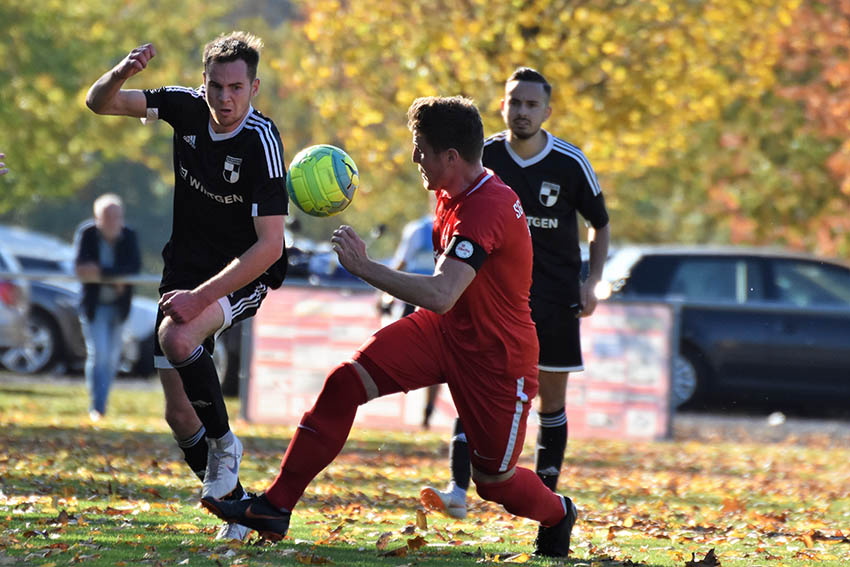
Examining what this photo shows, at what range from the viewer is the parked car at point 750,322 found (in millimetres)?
16188

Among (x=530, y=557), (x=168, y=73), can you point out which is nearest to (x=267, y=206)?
(x=530, y=557)

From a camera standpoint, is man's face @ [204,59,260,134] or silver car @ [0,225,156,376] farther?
silver car @ [0,225,156,376]

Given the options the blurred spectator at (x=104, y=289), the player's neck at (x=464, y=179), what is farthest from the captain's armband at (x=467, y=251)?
the blurred spectator at (x=104, y=289)

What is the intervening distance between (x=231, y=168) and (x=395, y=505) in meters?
2.96

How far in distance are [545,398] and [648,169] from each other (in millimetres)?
23821

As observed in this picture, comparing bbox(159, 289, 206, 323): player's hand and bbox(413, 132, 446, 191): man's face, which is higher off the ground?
bbox(413, 132, 446, 191): man's face

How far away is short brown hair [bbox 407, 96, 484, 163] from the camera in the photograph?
584 centimetres

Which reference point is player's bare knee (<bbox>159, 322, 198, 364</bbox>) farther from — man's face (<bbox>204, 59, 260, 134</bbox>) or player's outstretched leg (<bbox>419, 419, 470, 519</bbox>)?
player's outstretched leg (<bbox>419, 419, 470, 519</bbox>)

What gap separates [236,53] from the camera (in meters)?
6.38

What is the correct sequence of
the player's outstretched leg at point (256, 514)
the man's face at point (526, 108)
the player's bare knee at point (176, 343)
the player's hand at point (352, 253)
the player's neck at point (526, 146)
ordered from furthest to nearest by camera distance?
the player's neck at point (526, 146), the man's face at point (526, 108), the player's bare knee at point (176, 343), the player's outstretched leg at point (256, 514), the player's hand at point (352, 253)

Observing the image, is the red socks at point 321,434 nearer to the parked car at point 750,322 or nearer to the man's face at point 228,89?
the man's face at point 228,89

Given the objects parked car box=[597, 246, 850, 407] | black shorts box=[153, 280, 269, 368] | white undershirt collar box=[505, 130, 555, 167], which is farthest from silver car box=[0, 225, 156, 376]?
black shorts box=[153, 280, 269, 368]

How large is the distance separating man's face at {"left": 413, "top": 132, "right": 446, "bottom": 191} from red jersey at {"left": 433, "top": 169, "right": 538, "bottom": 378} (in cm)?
12

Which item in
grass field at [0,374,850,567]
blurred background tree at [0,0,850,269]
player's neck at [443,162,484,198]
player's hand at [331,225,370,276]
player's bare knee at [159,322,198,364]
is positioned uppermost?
blurred background tree at [0,0,850,269]
